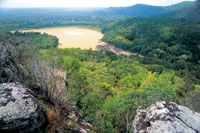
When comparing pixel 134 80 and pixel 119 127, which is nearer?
pixel 119 127

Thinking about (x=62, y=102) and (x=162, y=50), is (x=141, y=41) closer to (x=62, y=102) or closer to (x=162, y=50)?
(x=162, y=50)

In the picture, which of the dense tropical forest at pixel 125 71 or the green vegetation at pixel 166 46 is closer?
the dense tropical forest at pixel 125 71

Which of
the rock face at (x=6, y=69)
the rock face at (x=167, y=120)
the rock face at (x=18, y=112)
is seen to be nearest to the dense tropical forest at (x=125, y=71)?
the rock face at (x=6, y=69)

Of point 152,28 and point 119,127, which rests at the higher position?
point 152,28

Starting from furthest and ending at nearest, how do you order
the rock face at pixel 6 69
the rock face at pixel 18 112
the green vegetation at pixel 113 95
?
1. the green vegetation at pixel 113 95
2. the rock face at pixel 6 69
3. the rock face at pixel 18 112

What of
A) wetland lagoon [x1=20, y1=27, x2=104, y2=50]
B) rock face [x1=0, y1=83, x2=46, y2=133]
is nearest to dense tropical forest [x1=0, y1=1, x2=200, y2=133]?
rock face [x1=0, y1=83, x2=46, y2=133]

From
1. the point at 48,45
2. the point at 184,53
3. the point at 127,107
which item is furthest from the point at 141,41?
the point at 127,107

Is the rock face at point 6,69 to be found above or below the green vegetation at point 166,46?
above

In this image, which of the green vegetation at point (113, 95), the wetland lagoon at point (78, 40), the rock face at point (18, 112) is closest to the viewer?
the rock face at point (18, 112)

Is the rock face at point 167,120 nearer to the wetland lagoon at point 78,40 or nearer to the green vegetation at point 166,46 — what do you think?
the green vegetation at point 166,46
